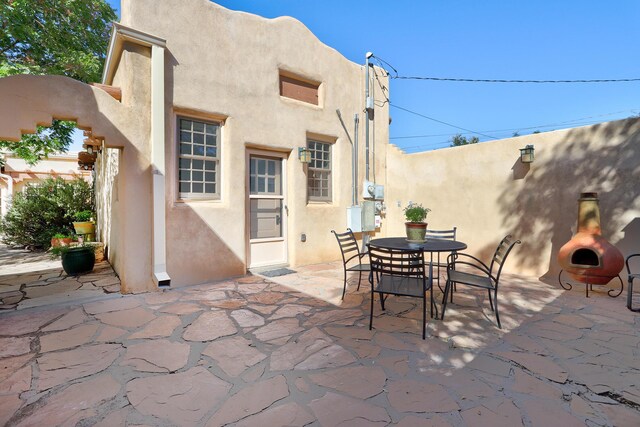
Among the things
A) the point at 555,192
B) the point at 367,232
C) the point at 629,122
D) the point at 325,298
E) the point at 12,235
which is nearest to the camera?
the point at 325,298

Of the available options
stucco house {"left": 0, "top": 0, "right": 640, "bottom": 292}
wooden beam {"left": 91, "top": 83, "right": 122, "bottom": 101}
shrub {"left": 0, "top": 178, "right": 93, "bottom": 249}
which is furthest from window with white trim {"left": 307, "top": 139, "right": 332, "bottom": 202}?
shrub {"left": 0, "top": 178, "right": 93, "bottom": 249}

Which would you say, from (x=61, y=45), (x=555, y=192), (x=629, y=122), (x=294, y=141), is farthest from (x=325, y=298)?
(x=61, y=45)

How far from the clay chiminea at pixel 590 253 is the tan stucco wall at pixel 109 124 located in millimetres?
6191

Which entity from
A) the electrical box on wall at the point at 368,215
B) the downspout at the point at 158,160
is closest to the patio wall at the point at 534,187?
the electrical box on wall at the point at 368,215

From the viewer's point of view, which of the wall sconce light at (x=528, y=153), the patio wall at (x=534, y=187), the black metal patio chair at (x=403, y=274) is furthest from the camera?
the wall sconce light at (x=528, y=153)

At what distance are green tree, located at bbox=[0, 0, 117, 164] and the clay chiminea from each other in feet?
34.9

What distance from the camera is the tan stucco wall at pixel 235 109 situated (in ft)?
15.2

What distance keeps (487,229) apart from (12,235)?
1329 centimetres

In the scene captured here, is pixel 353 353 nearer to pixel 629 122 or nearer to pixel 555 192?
pixel 555 192

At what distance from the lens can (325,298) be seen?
13.6ft

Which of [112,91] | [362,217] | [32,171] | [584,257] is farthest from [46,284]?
[32,171]

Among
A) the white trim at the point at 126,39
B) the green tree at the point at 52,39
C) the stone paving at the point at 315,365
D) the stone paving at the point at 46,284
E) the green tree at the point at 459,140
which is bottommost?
the stone paving at the point at 315,365

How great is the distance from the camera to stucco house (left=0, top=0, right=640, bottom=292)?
14.0 ft

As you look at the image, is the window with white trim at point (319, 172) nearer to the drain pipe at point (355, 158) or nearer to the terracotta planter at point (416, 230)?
the drain pipe at point (355, 158)
